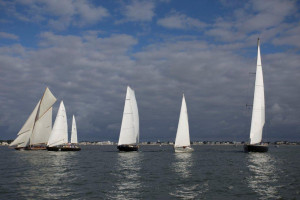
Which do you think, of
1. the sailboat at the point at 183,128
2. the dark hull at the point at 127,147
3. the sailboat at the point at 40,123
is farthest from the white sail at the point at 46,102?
the sailboat at the point at 183,128

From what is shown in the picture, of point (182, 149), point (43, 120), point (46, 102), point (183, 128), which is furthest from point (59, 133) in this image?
point (183, 128)

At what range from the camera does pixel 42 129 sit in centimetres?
10106

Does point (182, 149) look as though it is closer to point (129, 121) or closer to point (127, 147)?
point (127, 147)

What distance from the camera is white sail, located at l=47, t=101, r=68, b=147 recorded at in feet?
318

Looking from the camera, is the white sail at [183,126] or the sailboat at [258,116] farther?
the white sail at [183,126]

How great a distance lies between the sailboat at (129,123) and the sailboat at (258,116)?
97.5 feet

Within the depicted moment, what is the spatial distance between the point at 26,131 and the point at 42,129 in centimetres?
698

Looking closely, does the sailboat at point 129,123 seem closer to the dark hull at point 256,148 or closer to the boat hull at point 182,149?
the boat hull at point 182,149

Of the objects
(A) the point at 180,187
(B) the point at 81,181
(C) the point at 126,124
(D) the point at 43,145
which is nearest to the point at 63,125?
(D) the point at 43,145

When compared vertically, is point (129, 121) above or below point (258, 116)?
below

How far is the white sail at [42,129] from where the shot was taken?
100438mm

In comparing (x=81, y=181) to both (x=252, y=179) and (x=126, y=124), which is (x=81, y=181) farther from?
(x=126, y=124)

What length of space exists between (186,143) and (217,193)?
200 feet

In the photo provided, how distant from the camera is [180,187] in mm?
30500
